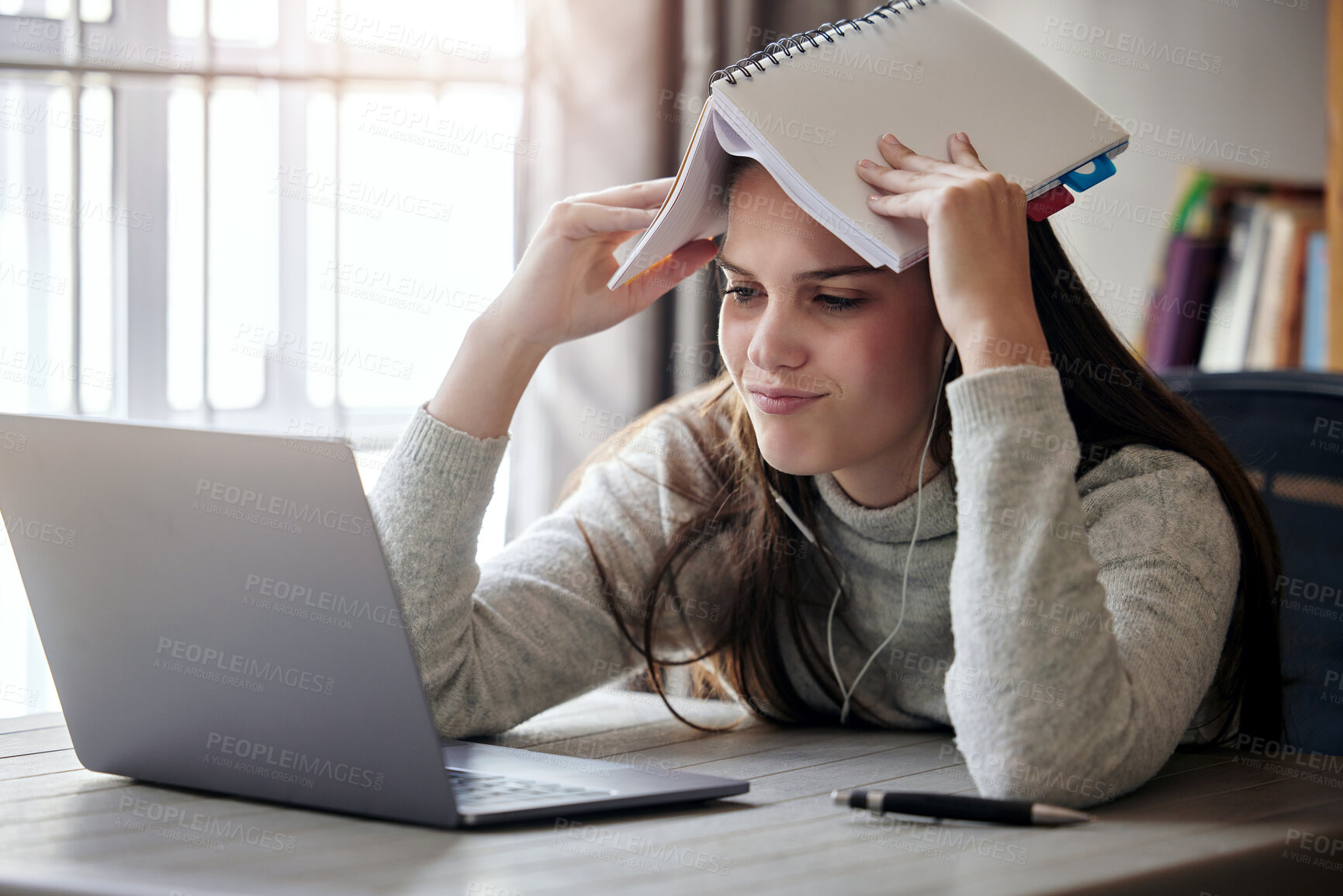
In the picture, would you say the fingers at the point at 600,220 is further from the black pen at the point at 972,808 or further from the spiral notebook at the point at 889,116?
the black pen at the point at 972,808

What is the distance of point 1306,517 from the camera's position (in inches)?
52.5

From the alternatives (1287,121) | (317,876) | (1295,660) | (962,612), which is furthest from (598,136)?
(317,876)

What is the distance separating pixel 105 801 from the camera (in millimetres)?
820

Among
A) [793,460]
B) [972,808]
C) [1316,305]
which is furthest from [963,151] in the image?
[1316,305]

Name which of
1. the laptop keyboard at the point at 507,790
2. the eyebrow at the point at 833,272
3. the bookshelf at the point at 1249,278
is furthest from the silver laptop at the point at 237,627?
the bookshelf at the point at 1249,278

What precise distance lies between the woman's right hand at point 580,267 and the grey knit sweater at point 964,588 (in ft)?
0.48

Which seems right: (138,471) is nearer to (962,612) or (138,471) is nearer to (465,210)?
(962,612)

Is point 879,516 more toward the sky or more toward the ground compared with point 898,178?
more toward the ground

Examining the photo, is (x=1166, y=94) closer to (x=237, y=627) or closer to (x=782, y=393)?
(x=782, y=393)

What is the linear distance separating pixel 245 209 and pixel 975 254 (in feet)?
5.63

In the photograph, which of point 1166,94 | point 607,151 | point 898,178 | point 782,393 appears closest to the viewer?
point 898,178

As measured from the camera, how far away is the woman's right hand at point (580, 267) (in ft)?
3.90

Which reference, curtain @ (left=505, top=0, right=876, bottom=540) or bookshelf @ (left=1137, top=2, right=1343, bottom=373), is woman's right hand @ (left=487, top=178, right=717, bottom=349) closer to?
bookshelf @ (left=1137, top=2, right=1343, bottom=373)

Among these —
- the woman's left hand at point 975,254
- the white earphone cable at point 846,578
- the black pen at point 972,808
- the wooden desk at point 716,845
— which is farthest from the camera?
the white earphone cable at point 846,578
